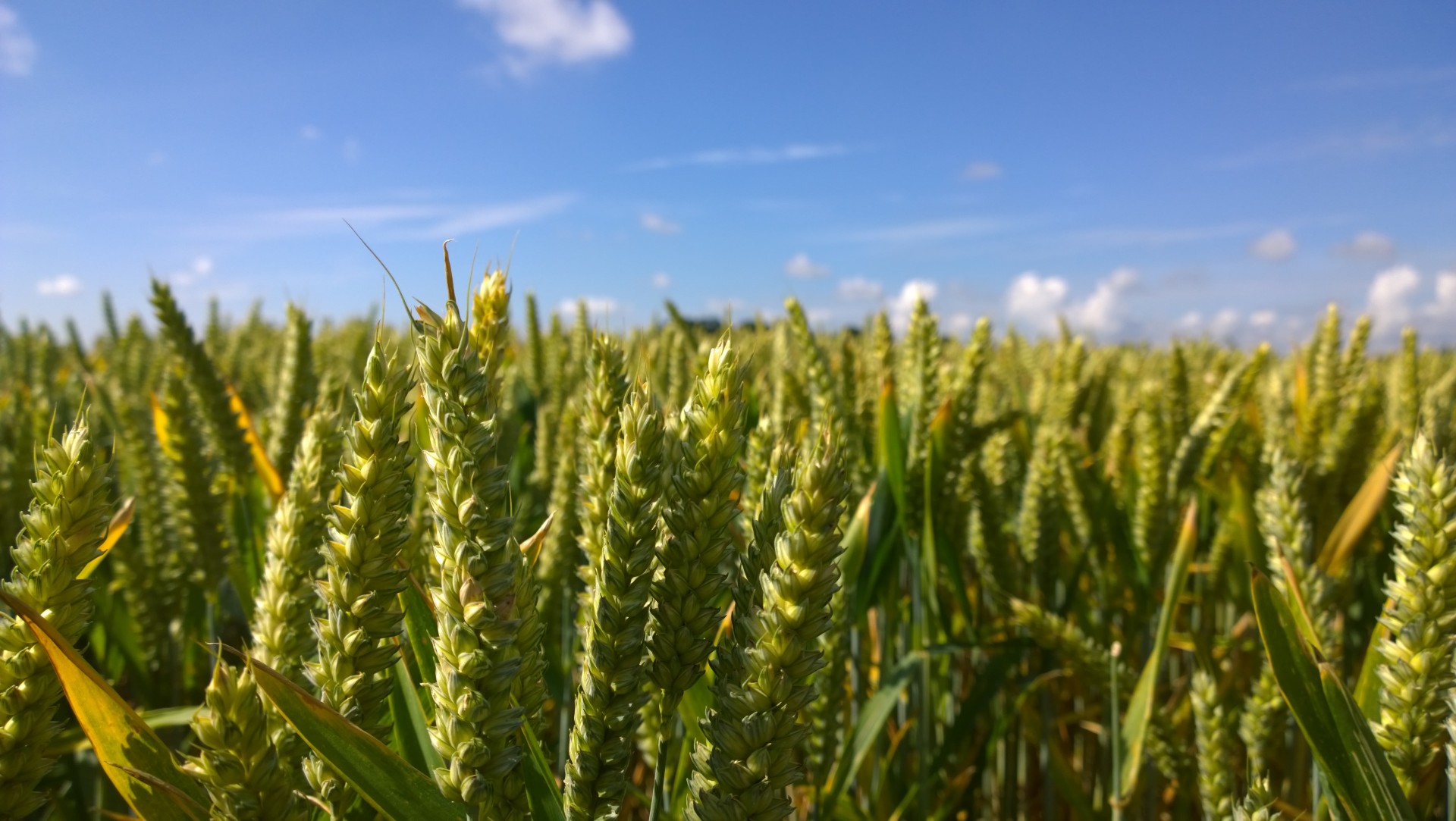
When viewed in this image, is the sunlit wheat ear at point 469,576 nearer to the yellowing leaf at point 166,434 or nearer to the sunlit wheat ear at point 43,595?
the sunlit wheat ear at point 43,595

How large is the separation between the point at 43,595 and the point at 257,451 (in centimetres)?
98

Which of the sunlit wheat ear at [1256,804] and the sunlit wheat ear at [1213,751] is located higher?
the sunlit wheat ear at [1256,804]

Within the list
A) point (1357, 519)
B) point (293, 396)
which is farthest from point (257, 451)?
point (1357, 519)

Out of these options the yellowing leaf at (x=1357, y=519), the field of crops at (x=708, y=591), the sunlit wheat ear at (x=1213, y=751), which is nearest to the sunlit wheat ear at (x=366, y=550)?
the field of crops at (x=708, y=591)

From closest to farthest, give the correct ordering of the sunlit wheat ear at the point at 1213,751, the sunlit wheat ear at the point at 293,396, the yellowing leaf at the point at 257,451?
the sunlit wheat ear at the point at 1213,751 < the yellowing leaf at the point at 257,451 < the sunlit wheat ear at the point at 293,396

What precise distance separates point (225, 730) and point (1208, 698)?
4.27ft

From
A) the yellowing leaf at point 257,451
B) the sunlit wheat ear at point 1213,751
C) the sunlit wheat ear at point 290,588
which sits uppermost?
the yellowing leaf at point 257,451

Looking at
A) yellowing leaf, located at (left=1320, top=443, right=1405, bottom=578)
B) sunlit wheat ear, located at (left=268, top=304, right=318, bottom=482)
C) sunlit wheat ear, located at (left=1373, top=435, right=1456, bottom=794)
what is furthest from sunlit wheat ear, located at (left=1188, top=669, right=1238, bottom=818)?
sunlit wheat ear, located at (left=268, top=304, right=318, bottom=482)

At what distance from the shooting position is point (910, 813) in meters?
1.67

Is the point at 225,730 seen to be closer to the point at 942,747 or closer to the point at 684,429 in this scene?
the point at 684,429

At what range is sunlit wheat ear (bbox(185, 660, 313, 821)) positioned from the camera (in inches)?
23.6

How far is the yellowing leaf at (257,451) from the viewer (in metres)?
1.52

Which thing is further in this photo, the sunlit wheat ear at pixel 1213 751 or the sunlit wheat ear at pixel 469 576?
the sunlit wheat ear at pixel 1213 751

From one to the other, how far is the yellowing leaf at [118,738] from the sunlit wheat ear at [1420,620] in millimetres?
1171
